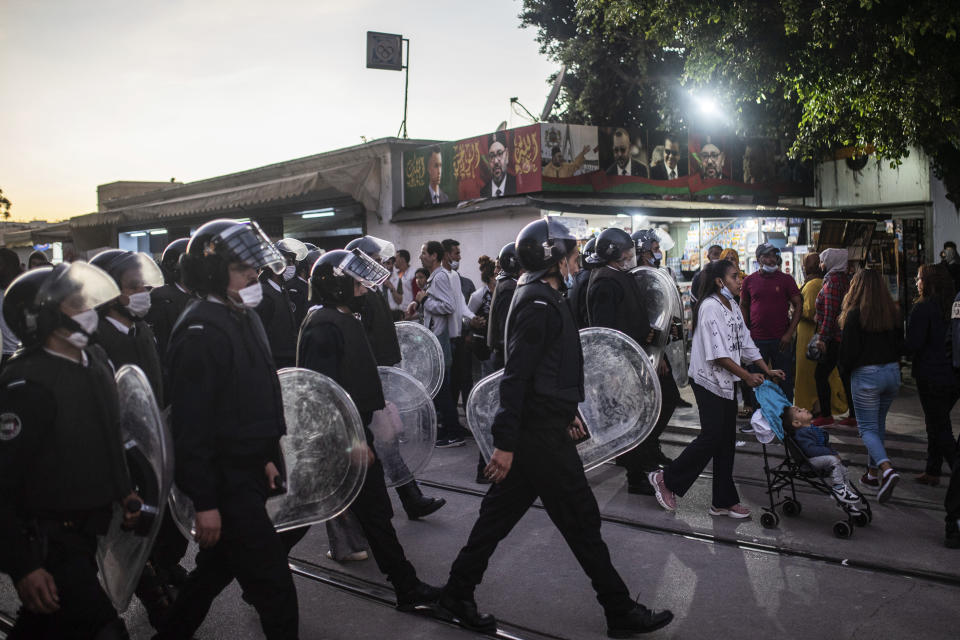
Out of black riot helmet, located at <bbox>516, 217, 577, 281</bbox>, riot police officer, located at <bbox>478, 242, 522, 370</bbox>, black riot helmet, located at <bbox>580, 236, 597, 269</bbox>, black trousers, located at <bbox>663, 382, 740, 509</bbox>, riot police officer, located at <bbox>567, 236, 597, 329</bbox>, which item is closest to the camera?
black riot helmet, located at <bbox>516, 217, 577, 281</bbox>

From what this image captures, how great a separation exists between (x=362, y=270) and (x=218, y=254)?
1.62 meters

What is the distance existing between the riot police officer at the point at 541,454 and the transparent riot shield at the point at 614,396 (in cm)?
110

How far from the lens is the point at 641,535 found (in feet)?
18.6

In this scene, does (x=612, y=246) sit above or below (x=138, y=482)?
above

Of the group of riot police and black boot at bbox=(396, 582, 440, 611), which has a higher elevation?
the group of riot police

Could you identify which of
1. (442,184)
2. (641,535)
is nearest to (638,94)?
(442,184)

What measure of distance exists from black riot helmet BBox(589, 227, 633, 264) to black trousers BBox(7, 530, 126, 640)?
15.5 ft

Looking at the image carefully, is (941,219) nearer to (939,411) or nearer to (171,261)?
(939,411)

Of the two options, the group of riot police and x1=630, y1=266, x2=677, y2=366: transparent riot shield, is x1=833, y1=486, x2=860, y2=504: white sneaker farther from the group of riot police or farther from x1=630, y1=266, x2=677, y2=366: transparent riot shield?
the group of riot police

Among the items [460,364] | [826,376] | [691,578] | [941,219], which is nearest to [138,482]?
[691,578]

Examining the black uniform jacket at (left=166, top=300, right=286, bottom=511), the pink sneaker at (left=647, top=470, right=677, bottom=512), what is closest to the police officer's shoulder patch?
the black uniform jacket at (left=166, top=300, right=286, bottom=511)

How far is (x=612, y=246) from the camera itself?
677 cm

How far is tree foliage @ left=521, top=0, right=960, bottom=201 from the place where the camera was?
10547 millimetres

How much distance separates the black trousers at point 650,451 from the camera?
22.2ft
